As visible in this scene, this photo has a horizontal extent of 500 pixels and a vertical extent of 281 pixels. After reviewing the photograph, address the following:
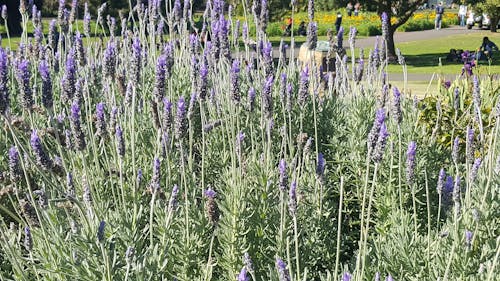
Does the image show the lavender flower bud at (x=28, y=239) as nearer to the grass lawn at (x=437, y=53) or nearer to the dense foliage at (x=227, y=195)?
the dense foliage at (x=227, y=195)

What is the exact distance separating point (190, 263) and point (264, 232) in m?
0.33

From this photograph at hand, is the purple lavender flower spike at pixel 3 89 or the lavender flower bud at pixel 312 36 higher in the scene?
the lavender flower bud at pixel 312 36

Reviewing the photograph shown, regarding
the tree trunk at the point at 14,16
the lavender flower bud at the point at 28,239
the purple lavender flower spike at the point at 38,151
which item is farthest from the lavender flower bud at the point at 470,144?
the tree trunk at the point at 14,16

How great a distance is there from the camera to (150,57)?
420cm

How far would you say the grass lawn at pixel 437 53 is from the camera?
58.8 ft

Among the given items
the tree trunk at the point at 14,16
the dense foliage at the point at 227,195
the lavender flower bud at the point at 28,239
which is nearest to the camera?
the dense foliage at the point at 227,195

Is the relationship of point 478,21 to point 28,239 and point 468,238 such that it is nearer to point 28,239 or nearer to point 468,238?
point 468,238

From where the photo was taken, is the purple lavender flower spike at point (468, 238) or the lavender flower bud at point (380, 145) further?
the purple lavender flower spike at point (468, 238)

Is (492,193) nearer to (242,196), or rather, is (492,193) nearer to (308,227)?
(308,227)

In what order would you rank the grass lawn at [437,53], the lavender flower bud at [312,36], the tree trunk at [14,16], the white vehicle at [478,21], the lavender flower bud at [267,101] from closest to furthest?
the lavender flower bud at [267,101] < the lavender flower bud at [312,36] < the grass lawn at [437,53] < the tree trunk at [14,16] < the white vehicle at [478,21]

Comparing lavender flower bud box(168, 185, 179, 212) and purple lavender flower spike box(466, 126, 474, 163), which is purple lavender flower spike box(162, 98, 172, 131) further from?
purple lavender flower spike box(466, 126, 474, 163)

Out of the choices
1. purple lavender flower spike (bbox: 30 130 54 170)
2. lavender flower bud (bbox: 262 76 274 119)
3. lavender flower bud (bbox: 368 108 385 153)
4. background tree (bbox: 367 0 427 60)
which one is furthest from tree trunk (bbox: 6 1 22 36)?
lavender flower bud (bbox: 368 108 385 153)

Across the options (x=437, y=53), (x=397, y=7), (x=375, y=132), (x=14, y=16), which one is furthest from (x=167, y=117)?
(x=14, y=16)

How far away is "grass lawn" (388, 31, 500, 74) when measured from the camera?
58.8 ft
